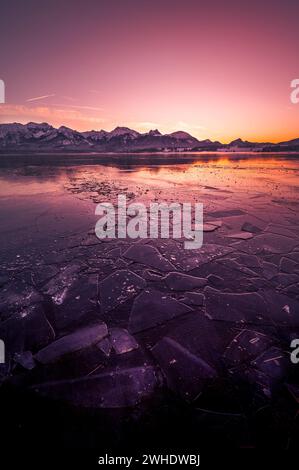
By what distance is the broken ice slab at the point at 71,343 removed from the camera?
7.46 feet

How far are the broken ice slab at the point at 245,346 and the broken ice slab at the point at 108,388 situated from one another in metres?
0.81

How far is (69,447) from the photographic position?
5.34 feet

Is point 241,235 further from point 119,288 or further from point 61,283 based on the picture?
point 61,283

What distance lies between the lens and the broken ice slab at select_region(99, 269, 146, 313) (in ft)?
10.2

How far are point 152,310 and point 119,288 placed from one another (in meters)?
0.70

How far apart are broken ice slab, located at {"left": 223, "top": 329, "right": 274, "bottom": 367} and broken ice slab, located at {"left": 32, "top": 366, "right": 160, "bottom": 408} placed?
31.7 inches

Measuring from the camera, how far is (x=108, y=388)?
1.99m

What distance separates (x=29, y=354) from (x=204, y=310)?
210 centimetres

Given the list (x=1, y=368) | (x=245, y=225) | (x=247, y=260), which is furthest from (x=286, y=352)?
(x=245, y=225)

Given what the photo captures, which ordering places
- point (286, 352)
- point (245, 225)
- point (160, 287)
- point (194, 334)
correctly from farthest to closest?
point (245, 225), point (160, 287), point (194, 334), point (286, 352)

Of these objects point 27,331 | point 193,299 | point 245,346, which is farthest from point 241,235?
point 27,331

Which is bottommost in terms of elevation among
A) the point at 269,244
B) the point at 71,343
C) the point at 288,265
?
the point at 71,343
